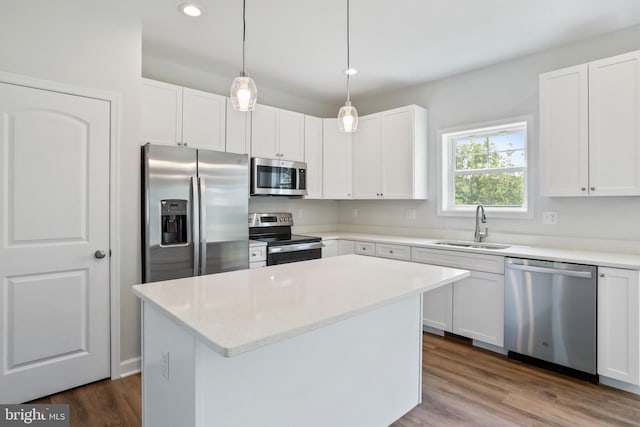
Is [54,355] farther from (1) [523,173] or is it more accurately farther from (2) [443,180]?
(1) [523,173]

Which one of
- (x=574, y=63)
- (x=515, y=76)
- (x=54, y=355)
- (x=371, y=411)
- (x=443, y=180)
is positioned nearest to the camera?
(x=371, y=411)

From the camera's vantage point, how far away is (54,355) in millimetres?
2379

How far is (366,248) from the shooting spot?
3.94 meters

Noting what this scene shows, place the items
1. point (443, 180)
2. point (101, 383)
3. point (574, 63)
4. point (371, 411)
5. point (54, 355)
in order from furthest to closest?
point (443, 180) < point (574, 63) < point (101, 383) < point (54, 355) < point (371, 411)

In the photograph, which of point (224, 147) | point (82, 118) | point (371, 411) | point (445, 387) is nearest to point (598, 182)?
point (445, 387)

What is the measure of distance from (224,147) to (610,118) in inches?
126

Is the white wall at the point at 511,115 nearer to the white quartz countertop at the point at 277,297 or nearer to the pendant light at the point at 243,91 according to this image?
the white quartz countertop at the point at 277,297

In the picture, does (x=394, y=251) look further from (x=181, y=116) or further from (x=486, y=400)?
(x=181, y=116)

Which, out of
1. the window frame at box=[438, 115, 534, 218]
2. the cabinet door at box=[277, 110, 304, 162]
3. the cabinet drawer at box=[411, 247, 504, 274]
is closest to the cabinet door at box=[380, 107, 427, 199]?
the window frame at box=[438, 115, 534, 218]

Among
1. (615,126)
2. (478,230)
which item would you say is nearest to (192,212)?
(478,230)

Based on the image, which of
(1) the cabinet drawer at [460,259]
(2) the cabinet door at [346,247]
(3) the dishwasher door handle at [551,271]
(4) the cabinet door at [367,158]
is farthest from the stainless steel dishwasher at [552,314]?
(4) the cabinet door at [367,158]

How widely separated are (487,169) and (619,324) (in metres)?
1.80

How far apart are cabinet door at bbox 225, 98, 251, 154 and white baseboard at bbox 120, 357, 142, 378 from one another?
6.54ft

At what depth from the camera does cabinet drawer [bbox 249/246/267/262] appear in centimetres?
336
